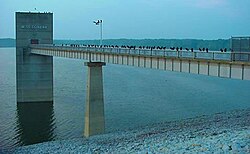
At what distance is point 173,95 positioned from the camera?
61188 millimetres

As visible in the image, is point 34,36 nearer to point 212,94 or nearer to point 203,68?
point 212,94

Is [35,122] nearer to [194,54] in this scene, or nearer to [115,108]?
[115,108]

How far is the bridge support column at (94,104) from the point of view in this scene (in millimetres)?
37156

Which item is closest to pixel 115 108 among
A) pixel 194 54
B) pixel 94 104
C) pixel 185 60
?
pixel 94 104

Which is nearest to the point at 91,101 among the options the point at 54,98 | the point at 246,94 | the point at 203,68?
the point at 203,68

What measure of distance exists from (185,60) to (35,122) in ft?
86.3

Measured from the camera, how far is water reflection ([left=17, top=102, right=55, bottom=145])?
131 feet

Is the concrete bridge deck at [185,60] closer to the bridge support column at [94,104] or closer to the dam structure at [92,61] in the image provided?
the dam structure at [92,61]

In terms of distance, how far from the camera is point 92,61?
1641 inches

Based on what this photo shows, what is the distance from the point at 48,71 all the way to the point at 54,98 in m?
4.55

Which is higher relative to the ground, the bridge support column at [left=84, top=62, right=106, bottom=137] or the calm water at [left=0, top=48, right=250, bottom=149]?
the bridge support column at [left=84, top=62, right=106, bottom=137]

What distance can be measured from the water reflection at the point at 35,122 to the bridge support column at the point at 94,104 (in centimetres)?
449

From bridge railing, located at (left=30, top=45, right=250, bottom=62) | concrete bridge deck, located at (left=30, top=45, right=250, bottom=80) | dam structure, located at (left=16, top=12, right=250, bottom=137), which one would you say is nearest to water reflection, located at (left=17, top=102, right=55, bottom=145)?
dam structure, located at (left=16, top=12, right=250, bottom=137)

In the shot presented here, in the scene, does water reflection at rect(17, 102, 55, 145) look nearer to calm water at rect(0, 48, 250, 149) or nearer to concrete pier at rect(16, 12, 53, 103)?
calm water at rect(0, 48, 250, 149)
